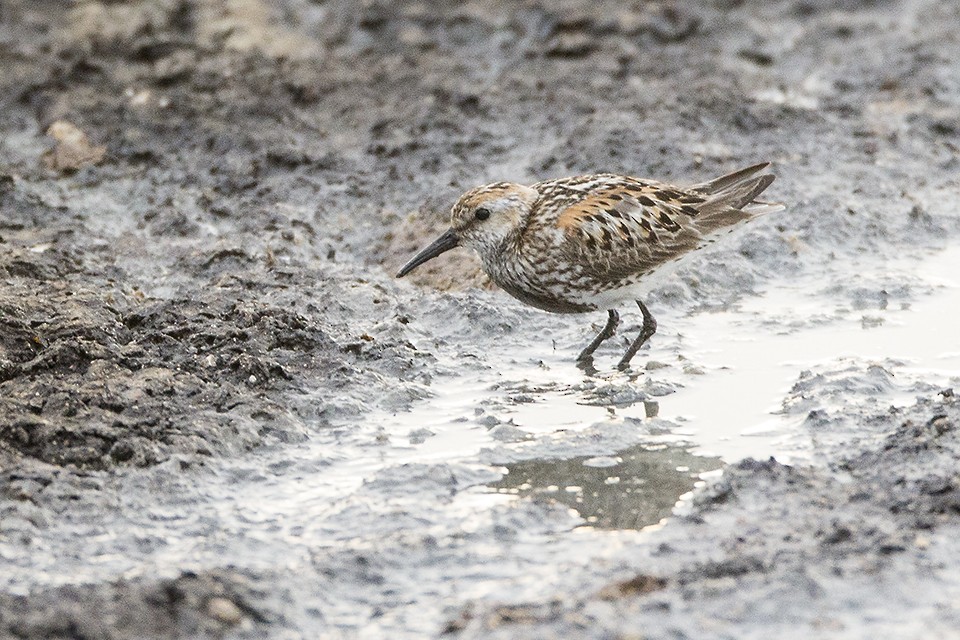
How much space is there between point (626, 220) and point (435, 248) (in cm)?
118

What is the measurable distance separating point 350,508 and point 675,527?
1.42 meters

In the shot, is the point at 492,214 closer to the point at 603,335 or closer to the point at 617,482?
the point at 603,335

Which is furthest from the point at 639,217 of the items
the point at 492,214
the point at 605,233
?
the point at 492,214

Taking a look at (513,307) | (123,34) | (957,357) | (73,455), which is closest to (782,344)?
(957,357)

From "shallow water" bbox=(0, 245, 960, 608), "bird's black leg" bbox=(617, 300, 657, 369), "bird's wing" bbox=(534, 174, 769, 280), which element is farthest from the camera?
"bird's black leg" bbox=(617, 300, 657, 369)

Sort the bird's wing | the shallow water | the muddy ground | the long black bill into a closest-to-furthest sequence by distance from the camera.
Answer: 1. the muddy ground
2. the shallow water
3. the bird's wing
4. the long black bill

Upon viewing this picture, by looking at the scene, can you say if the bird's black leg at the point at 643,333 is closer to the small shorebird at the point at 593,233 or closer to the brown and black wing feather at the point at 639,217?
the small shorebird at the point at 593,233

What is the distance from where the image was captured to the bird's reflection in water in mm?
5902

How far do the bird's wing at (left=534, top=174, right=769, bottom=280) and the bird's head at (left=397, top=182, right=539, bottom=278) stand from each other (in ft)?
0.43

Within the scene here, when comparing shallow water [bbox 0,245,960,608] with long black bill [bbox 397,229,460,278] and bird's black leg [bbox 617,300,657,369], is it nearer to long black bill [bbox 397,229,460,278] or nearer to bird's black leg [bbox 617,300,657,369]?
bird's black leg [bbox 617,300,657,369]

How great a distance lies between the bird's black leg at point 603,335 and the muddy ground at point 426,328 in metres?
0.11

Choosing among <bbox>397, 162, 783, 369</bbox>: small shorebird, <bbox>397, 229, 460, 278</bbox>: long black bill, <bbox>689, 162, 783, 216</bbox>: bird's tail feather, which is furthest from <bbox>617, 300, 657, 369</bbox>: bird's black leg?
<bbox>397, 229, 460, 278</bbox>: long black bill

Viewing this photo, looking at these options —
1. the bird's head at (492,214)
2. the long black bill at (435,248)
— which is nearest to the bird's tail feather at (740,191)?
the bird's head at (492,214)

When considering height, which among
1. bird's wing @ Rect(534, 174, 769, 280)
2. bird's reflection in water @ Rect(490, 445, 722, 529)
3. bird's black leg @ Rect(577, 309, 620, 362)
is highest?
bird's wing @ Rect(534, 174, 769, 280)
